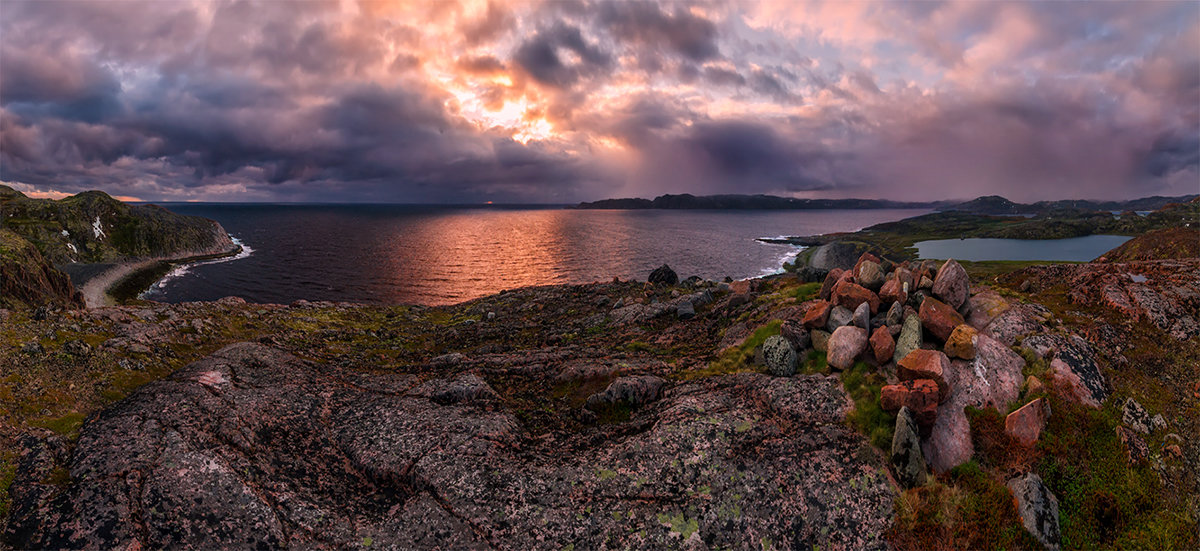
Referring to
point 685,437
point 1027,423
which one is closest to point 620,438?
point 685,437

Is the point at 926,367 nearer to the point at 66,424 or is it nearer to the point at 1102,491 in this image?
the point at 1102,491

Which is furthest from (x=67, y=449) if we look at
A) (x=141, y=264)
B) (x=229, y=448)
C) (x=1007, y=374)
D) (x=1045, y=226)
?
(x=1045, y=226)

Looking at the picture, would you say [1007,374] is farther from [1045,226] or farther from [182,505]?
[1045,226]

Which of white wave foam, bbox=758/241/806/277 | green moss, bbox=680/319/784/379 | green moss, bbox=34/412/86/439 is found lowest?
white wave foam, bbox=758/241/806/277

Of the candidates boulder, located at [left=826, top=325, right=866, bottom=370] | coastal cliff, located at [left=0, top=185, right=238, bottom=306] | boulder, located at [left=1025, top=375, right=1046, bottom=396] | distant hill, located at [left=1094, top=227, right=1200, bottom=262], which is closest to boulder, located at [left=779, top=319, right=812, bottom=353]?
boulder, located at [left=826, top=325, right=866, bottom=370]

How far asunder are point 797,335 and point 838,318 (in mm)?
1543

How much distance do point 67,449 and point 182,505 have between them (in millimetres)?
3674

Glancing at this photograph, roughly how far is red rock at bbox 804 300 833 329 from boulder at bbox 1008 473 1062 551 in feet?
21.1

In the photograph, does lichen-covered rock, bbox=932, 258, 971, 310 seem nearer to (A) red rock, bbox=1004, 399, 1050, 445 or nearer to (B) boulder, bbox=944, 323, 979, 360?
(B) boulder, bbox=944, 323, 979, 360

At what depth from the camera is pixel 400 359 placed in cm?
2250

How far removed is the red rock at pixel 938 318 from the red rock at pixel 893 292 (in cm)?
96

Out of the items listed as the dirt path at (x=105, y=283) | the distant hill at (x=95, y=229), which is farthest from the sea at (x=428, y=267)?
the distant hill at (x=95, y=229)

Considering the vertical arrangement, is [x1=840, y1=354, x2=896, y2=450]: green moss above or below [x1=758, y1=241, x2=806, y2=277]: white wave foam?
above

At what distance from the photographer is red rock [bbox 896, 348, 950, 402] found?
10.9 meters
